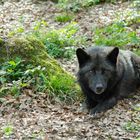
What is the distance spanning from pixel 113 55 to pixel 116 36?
3.15 metres

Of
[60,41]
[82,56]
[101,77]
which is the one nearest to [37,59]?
[82,56]

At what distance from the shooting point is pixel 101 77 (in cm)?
674

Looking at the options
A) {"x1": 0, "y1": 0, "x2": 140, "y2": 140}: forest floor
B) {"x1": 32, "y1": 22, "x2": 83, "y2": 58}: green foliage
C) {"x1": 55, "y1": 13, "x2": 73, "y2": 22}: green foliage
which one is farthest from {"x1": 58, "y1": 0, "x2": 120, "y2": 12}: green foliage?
{"x1": 0, "y1": 0, "x2": 140, "y2": 140}: forest floor

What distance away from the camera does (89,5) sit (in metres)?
13.1

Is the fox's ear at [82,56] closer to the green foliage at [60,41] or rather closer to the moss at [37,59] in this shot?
the moss at [37,59]

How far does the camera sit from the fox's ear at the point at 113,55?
6853mm

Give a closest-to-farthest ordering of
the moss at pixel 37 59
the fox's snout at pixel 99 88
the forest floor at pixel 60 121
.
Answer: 1. the forest floor at pixel 60 121
2. the fox's snout at pixel 99 88
3. the moss at pixel 37 59

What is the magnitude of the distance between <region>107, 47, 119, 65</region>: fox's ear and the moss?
0.97 meters

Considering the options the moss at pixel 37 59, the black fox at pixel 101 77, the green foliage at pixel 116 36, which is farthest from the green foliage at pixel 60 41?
the black fox at pixel 101 77

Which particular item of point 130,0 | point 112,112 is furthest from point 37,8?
point 112,112

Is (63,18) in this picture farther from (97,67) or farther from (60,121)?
(60,121)

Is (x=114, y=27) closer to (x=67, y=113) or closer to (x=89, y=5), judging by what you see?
(x=89, y=5)

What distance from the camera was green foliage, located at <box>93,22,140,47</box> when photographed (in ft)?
31.7

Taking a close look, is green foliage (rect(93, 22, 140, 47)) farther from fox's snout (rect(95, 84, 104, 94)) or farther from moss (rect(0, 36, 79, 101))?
fox's snout (rect(95, 84, 104, 94))
